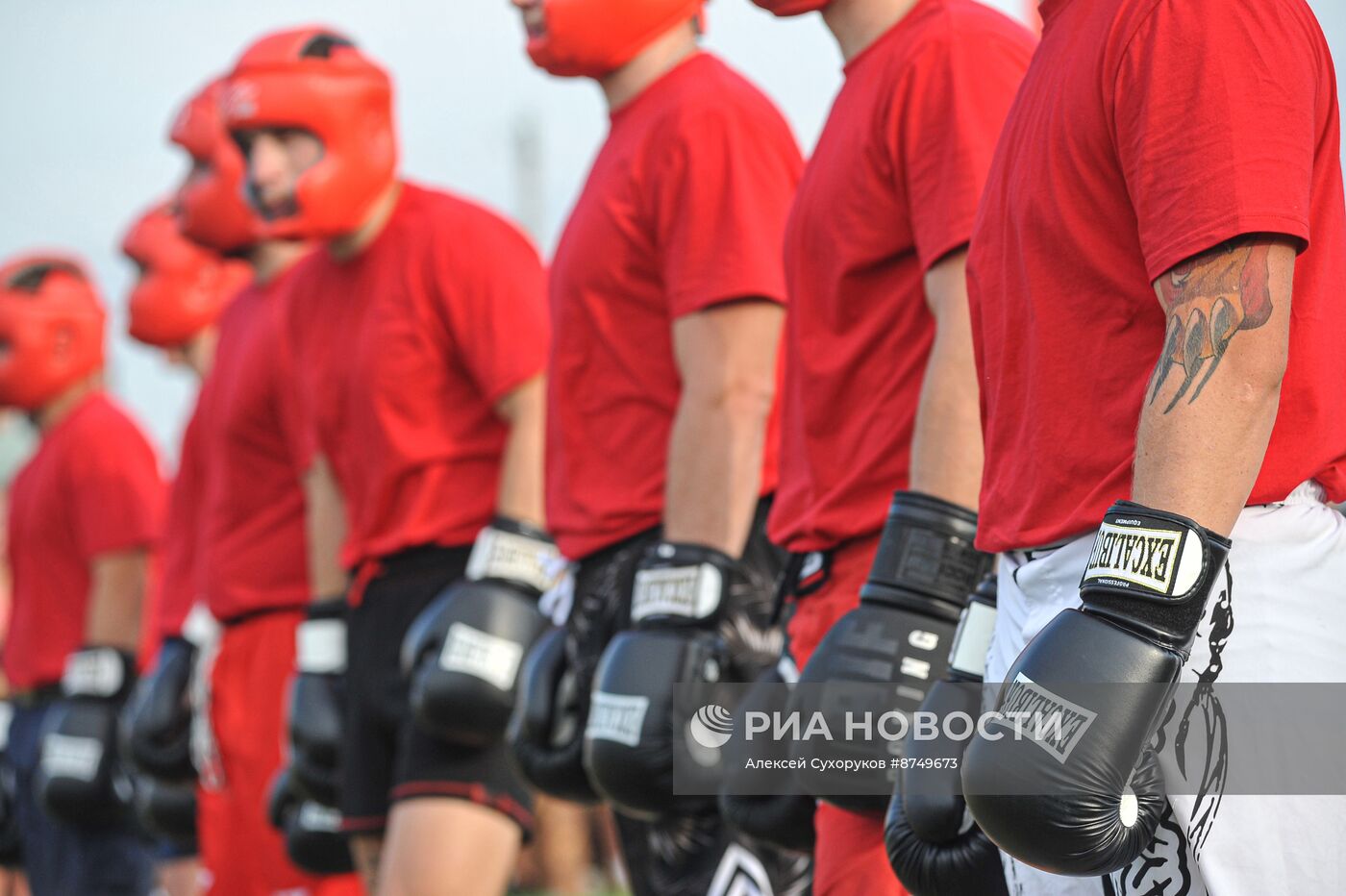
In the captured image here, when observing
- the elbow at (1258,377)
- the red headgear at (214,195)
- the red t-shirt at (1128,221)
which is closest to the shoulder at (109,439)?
the red headgear at (214,195)

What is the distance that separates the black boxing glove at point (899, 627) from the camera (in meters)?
2.99

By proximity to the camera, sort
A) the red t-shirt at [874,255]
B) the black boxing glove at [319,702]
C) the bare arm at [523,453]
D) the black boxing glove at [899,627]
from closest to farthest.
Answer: the black boxing glove at [899,627]
the red t-shirt at [874,255]
the bare arm at [523,453]
the black boxing glove at [319,702]

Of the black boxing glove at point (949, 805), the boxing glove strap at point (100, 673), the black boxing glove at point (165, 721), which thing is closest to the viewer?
the black boxing glove at point (949, 805)

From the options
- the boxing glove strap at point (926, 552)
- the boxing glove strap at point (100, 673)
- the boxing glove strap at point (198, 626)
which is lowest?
the boxing glove strap at point (100, 673)

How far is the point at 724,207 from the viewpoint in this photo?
13.0ft

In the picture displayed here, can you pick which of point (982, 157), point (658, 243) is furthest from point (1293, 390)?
point (658, 243)

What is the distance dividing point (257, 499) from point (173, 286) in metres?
1.93

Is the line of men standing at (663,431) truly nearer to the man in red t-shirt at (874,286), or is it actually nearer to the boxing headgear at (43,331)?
the man in red t-shirt at (874,286)

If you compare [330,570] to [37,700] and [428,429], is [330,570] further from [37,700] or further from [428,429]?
[37,700]

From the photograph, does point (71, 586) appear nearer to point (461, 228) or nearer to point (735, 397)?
point (461, 228)

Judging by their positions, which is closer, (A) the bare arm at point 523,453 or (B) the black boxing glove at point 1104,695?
(B) the black boxing glove at point 1104,695

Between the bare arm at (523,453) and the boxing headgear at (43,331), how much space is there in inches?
142

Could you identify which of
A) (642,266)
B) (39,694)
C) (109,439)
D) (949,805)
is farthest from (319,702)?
(39,694)

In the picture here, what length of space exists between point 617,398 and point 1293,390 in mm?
2052
